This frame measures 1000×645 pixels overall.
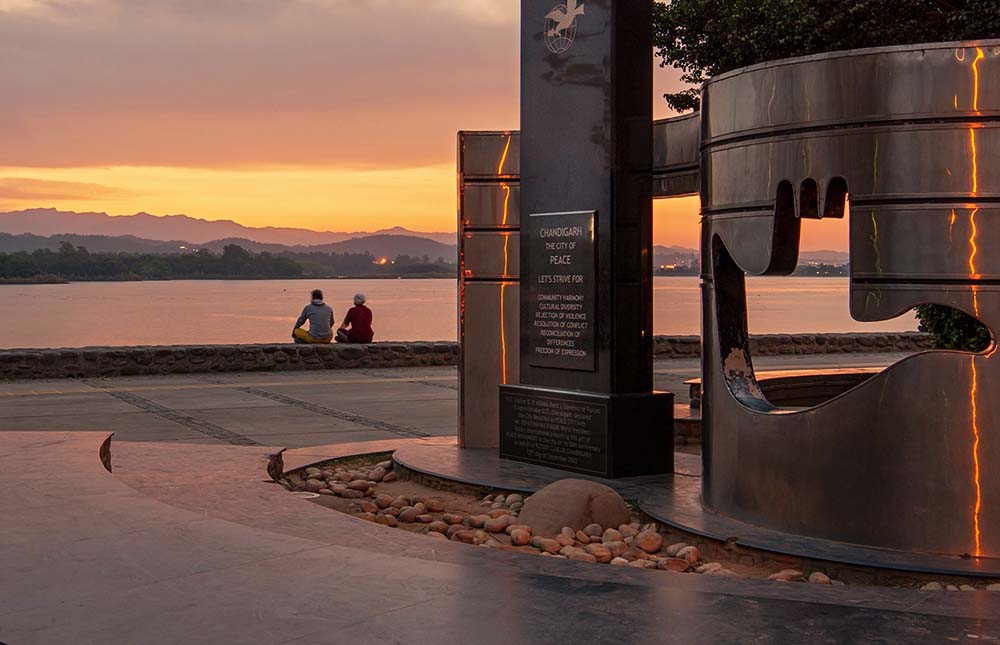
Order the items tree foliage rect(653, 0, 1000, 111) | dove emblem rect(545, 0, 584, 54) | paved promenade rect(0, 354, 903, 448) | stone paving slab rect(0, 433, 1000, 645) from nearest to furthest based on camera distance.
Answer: stone paving slab rect(0, 433, 1000, 645) → dove emblem rect(545, 0, 584, 54) → paved promenade rect(0, 354, 903, 448) → tree foliage rect(653, 0, 1000, 111)

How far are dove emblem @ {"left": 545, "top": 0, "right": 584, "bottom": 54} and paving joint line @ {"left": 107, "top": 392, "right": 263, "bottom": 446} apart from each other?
4931 millimetres

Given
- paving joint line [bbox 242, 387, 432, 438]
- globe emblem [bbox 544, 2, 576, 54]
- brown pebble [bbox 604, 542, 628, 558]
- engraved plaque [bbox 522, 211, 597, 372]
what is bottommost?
paving joint line [bbox 242, 387, 432, 438]

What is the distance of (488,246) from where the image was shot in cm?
1091

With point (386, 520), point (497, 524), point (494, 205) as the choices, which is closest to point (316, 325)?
point (494, 205)

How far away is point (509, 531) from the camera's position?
7.35 metres

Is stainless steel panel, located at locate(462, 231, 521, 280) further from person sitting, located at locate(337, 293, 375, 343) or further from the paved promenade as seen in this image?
person sitting, located at locate(337, 293, 375, 343)

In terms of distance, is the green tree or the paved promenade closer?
the paved promenade

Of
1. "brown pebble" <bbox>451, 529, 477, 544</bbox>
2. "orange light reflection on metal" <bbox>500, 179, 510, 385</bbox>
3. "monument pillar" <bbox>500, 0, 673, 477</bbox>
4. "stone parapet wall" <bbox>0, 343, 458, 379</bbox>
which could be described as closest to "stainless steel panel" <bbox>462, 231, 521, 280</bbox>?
"orange light reflection on metal" <bbox>500, 179, 510, 385</bbox>

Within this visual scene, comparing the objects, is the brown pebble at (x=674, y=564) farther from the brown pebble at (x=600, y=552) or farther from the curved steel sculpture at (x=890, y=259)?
the curved steel sculpture at (x=890, y=259)

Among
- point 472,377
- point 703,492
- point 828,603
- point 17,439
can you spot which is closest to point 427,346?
point 472,377

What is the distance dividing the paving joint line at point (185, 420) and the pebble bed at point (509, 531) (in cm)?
291

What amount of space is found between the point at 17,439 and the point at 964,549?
667 centimetres

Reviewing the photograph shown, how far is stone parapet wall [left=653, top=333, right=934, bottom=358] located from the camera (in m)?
24.8

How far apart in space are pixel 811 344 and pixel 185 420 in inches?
625
